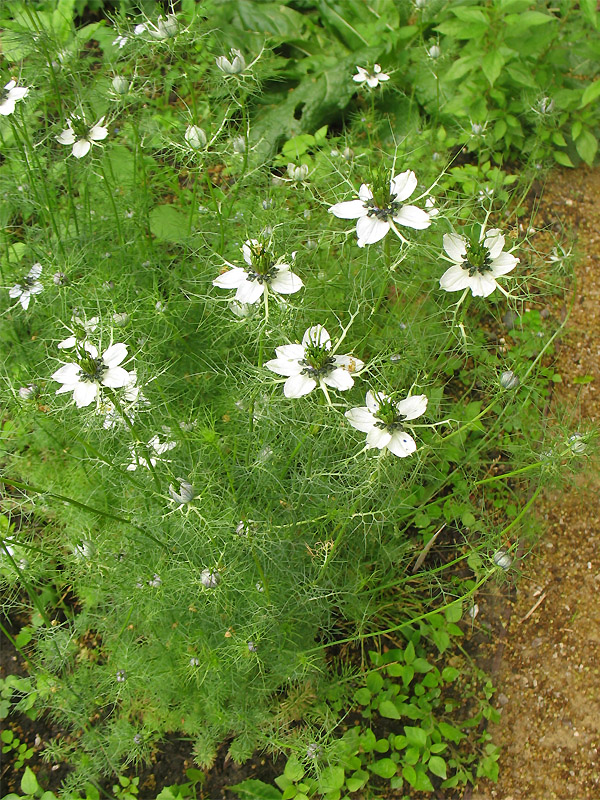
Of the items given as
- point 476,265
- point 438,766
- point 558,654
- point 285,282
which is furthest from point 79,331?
point 558,654

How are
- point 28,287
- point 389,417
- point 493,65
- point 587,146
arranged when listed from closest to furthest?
point 389,417 → point 28,287 → point 493,65 → point 587,146

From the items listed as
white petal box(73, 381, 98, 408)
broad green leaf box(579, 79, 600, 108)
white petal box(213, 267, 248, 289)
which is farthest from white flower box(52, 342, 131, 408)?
broad green leaf box(579, 79, 600, 108)

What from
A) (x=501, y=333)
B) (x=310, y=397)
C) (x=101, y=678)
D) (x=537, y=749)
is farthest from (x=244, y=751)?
(x=501, y=333)

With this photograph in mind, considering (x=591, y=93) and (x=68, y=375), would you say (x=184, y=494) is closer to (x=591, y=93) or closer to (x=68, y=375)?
(x=68, y=375)

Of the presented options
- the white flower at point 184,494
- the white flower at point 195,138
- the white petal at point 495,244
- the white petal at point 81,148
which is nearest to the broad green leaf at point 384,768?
the white flower at point 184,494

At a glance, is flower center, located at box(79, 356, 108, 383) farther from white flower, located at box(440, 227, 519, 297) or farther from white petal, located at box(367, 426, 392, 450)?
white flower, located at box(440, 227, 519, 297)

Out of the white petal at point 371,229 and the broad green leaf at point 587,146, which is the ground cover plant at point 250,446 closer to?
the white petal at point 371,229
